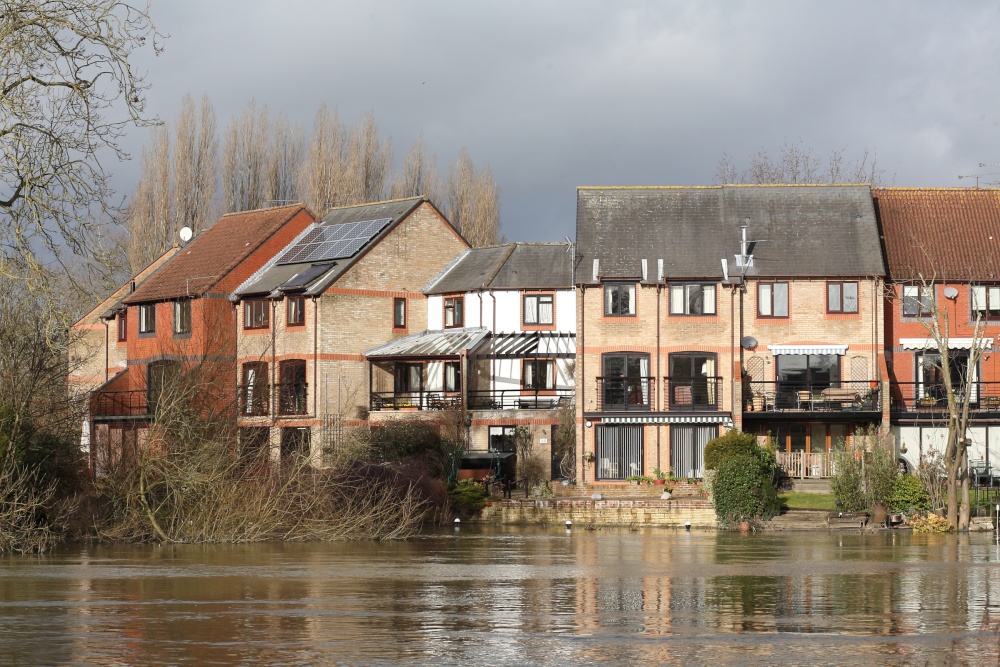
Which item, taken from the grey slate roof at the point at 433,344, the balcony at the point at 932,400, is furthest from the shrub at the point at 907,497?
the grey slate roof at the point at 433,344

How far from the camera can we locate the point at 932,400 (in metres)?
49.9

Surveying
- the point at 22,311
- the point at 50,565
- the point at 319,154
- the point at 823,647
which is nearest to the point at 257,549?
the point at 50,565

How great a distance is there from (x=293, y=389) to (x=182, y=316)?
6.74 m

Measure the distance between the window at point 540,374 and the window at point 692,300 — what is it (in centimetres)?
614

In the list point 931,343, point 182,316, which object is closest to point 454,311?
point 182,316

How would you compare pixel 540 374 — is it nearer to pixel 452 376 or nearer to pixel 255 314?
pixel 452 376

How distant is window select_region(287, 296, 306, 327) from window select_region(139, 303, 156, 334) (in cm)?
801

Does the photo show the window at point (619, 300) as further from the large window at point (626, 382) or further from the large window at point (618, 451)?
the large window at point (618, 451)

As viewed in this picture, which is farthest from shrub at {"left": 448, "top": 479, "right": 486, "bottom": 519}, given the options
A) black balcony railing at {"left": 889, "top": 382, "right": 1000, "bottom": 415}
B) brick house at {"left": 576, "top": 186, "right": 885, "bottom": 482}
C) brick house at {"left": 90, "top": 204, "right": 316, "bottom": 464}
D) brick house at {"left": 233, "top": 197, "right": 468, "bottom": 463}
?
black balcony railing at {"left": 889, "top": 382, "right": 1000, "bottom": 415}

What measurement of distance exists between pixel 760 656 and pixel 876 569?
503 inches

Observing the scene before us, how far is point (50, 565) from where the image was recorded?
31062 millimetres

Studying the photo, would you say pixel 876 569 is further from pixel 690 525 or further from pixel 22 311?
pixel 22 311

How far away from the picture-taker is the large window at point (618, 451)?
5003cm

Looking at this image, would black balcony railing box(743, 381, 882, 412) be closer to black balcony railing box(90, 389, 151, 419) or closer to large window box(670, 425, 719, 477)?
large window box(670, 425, 719, 477)
